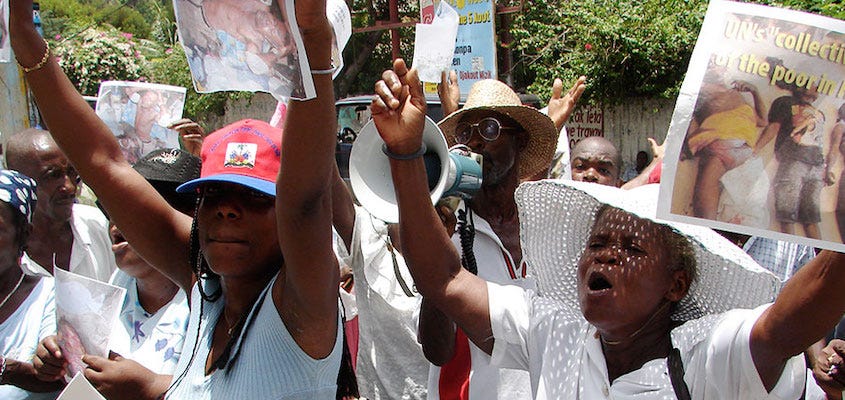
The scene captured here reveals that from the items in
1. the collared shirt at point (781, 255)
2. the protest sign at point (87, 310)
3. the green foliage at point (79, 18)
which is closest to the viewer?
the protest sign at point (87, 310)

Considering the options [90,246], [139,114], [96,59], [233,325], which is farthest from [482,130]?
[96,59]

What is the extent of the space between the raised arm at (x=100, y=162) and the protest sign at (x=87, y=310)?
9.5 inches

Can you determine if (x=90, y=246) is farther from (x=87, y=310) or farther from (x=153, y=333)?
(x=87, y=310)

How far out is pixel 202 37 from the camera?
169 cm

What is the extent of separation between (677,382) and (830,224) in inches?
18.6

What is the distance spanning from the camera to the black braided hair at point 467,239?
2.82m

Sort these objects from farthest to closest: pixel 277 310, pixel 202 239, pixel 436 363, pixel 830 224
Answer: pixel 436 363
pixel 202 239
pixel 277 310
pixel 830 224

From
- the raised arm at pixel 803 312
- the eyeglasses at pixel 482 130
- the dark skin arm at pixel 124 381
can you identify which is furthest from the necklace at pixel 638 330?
the eyeglasses at pixel 482 130

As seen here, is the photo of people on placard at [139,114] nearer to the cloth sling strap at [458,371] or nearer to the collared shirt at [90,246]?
the collared shirt at [90,246]

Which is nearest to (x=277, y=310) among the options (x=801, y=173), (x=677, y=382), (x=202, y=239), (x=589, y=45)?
(x=202, y=239)

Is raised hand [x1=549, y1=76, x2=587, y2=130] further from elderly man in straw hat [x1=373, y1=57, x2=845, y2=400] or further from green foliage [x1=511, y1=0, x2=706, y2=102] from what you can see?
green foliage [x1=511, y1=0, x2=706, y2=102]

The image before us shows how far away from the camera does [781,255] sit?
3059mm

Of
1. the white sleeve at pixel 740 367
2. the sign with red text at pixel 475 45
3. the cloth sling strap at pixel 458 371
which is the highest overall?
the white sleeve at pixel 740 367

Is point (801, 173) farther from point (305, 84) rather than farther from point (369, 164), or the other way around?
point (369, 164)
